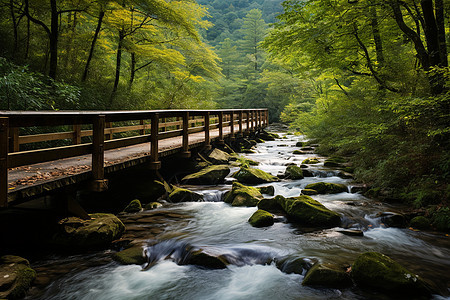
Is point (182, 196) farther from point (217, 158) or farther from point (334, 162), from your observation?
point (334, 162)

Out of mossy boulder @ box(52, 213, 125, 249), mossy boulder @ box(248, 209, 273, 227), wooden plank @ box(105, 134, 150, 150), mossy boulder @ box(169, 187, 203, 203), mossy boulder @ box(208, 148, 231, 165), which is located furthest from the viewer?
mossy boulder @ box(208, 148, 231, 165)

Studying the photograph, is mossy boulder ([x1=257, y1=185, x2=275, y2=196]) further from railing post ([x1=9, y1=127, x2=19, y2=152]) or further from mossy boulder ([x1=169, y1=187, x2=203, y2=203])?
railing post ([x1=9, y1=127, x2=19, y2=152])

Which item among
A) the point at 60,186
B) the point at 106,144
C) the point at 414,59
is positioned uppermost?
the point at 414,59

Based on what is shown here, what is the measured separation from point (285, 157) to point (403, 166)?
749 centimetres

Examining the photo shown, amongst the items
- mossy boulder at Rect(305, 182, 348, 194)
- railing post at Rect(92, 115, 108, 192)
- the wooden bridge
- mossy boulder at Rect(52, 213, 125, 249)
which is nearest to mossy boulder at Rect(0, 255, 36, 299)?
mossy boulder at Rect(52, 213, 125, 249)

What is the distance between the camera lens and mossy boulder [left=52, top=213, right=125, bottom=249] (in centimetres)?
482

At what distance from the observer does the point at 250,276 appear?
443 cm

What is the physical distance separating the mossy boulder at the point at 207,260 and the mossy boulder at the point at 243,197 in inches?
102

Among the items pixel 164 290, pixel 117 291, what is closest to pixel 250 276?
pixel 164 290

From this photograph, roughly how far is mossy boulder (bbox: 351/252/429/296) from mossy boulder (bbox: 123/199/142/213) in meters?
4.68

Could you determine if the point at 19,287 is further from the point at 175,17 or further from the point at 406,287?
the point at 175,17

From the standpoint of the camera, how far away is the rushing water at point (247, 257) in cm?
406

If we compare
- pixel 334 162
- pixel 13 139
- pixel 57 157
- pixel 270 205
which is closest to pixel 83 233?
pixel 57 157

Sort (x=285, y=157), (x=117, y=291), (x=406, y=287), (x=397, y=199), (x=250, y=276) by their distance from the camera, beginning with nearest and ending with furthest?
(x=406, y=287)
(x=117, y=291)
(x=250, y=276)
(x=397, y=199)
(x=285, y=157)
